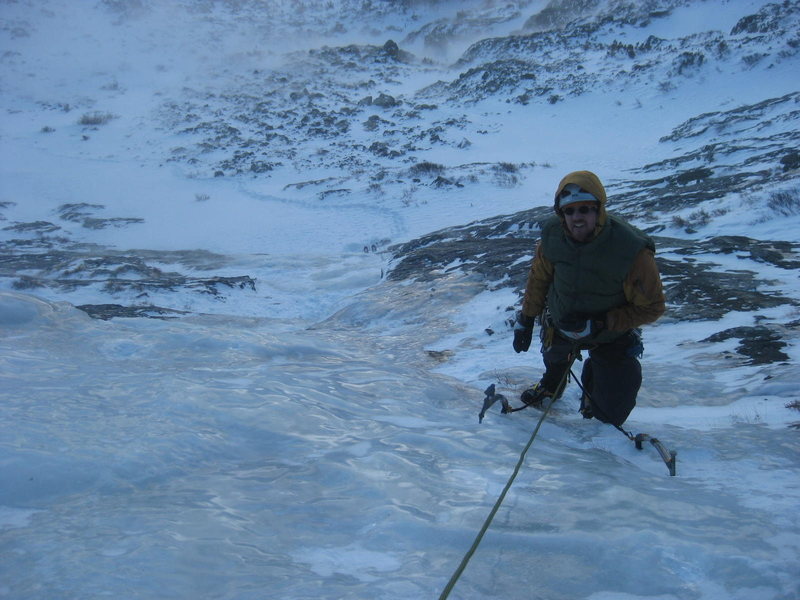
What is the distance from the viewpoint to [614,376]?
12.3ft

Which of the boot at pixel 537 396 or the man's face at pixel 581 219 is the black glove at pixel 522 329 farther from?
the man's face at pixel 581 219

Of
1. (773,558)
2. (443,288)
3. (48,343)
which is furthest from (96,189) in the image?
(773,558)

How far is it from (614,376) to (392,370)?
7.60 feet

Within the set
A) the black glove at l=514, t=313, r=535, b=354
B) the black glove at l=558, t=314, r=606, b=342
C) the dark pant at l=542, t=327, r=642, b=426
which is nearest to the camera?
the black glove at l=558, t=314, r=606, b=342

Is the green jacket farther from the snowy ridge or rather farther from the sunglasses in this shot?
the snowy ridge

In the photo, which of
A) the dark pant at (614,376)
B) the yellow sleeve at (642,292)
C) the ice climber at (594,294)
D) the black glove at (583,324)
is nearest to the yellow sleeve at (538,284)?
the ice climber at (594,294)

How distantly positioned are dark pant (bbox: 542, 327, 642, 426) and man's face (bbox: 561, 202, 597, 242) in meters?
0.80

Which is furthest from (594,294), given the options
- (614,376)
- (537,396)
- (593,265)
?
(537,396)

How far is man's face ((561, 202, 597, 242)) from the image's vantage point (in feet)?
10.7

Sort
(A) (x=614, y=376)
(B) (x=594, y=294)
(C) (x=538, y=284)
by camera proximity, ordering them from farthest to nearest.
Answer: (C) (x=538, y=284) → (A) (x=614, y=376) → (B) (x=594, y=294)

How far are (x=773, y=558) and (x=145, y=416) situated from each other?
127 inches

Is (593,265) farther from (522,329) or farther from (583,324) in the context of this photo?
(522,329)

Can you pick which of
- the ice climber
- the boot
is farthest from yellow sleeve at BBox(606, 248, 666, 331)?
the boot

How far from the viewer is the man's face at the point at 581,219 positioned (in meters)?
3.27
